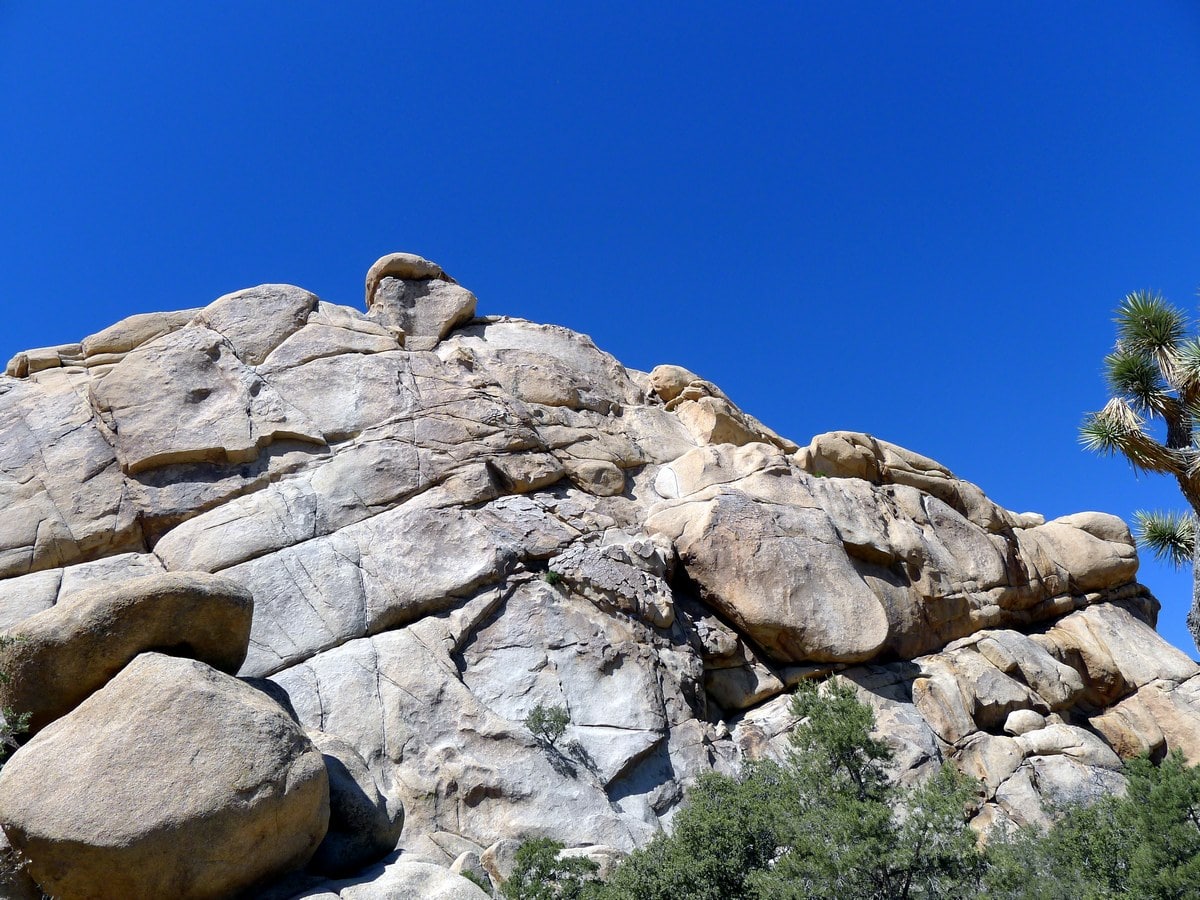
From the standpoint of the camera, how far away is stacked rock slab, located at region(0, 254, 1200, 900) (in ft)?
43.5

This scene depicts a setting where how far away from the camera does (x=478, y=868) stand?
55.1 feet

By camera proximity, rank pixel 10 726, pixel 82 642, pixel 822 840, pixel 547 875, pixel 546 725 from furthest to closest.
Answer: pixel 546 725 < pixel 547 875 < pixel 822 840 < pixel 82 642 < pixel 10 726

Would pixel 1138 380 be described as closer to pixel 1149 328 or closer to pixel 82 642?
pixel 1149 328

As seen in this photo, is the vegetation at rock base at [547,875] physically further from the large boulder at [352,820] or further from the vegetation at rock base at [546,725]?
the vegetation at rock base at [546,725]

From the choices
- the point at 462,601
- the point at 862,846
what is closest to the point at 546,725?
the point at 462,601

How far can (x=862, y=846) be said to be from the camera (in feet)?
46.8

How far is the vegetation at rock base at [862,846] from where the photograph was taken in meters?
14.6

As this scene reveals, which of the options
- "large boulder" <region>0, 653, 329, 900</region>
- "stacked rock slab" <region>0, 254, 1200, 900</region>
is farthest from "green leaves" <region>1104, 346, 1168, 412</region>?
"large boulder" <region>0, 653, 329, 900</region>

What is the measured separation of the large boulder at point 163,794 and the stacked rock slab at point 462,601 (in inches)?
1.9

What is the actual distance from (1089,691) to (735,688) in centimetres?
1383

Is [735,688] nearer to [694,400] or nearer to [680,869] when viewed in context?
[680,869]

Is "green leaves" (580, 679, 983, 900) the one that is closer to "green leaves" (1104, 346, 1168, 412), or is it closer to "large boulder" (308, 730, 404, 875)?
"large boulder" (308, 730, 404, 875)

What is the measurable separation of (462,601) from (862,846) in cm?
1205

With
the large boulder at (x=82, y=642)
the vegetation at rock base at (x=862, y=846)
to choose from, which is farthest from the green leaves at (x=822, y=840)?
the large boulder at (x=82, y=642)
